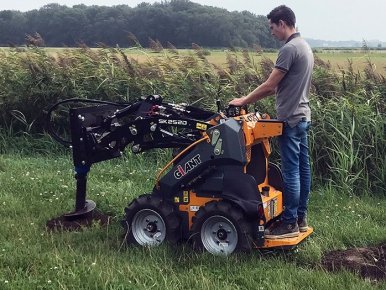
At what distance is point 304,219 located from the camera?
20.5 feet

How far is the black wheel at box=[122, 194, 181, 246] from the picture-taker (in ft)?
19.0

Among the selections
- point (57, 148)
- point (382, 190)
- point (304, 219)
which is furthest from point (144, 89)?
point (304, 219)

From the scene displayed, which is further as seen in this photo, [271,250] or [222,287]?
[271,250]

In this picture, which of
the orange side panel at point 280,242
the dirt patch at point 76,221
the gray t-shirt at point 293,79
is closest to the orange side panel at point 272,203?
the orange side panel at point 280,242

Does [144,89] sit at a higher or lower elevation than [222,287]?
higher

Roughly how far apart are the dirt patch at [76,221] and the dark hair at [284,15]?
2770 mm

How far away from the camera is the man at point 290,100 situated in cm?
579

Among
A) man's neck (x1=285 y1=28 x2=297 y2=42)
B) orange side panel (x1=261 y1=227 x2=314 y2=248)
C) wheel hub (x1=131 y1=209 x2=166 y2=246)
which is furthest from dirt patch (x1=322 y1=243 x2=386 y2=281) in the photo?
man's neck (x1=285 y1=28 x2=297 y2=42)

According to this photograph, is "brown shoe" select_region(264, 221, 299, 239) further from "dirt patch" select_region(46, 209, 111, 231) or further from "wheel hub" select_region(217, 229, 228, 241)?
"dirt patch" select_region(46, 209, 111, 231)

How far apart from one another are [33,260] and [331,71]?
6.22m

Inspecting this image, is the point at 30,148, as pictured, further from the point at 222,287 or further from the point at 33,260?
the point at 222,287

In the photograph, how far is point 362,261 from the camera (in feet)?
18.4

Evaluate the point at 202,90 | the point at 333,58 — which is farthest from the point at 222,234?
the point at 333,58

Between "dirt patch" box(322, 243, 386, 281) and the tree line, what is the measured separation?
28.7 ft
